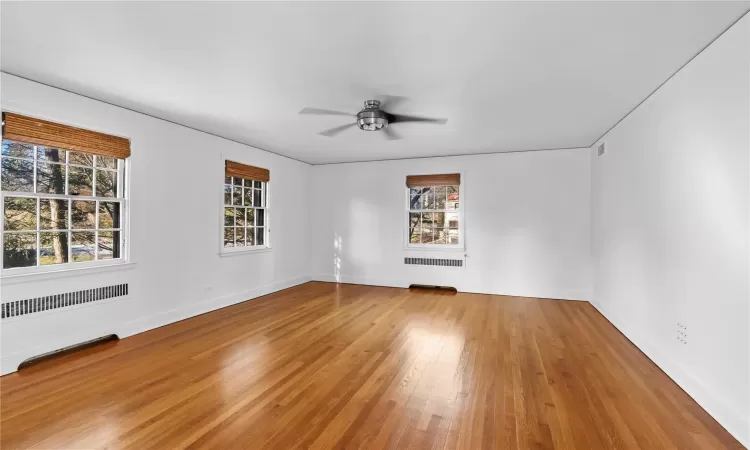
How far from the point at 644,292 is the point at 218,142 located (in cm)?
571

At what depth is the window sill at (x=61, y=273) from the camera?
3.08 meters

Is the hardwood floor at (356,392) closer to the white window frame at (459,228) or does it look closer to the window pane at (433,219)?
the white window frame at (459,228)

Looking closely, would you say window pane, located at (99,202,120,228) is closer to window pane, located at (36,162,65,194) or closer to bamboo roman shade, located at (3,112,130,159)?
window pane, located at (36,162,65,194)

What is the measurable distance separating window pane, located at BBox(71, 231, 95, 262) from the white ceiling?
4.78 feet

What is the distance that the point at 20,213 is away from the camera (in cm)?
322

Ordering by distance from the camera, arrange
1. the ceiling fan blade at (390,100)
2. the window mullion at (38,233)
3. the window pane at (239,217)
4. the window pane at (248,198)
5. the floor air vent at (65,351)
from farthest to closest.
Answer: the window pane at (248,198)
the window pane at (239,217)
the ceiling fan blade at (390,100)
the window mullion at (38,233)
the floor air vent at (65,351)

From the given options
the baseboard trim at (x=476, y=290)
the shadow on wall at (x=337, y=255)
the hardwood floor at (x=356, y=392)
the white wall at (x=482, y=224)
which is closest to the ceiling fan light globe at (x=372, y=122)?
the hardwood floor at (x=356, y=392)

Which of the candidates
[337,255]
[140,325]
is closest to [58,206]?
[140,325]


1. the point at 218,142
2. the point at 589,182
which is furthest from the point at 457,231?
the point at 218,142

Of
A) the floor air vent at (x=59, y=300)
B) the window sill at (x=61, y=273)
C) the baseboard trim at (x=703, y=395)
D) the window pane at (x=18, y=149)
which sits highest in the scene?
the window pane at (x=18, y=149)

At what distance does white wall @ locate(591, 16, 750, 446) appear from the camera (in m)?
2.19

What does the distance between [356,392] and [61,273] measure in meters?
3.12

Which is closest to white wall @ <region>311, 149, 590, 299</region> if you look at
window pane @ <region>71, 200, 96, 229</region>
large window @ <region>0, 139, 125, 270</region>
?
large window @ <region>0, 139, 125, 270</region>

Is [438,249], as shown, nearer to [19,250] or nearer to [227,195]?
[227,195]
